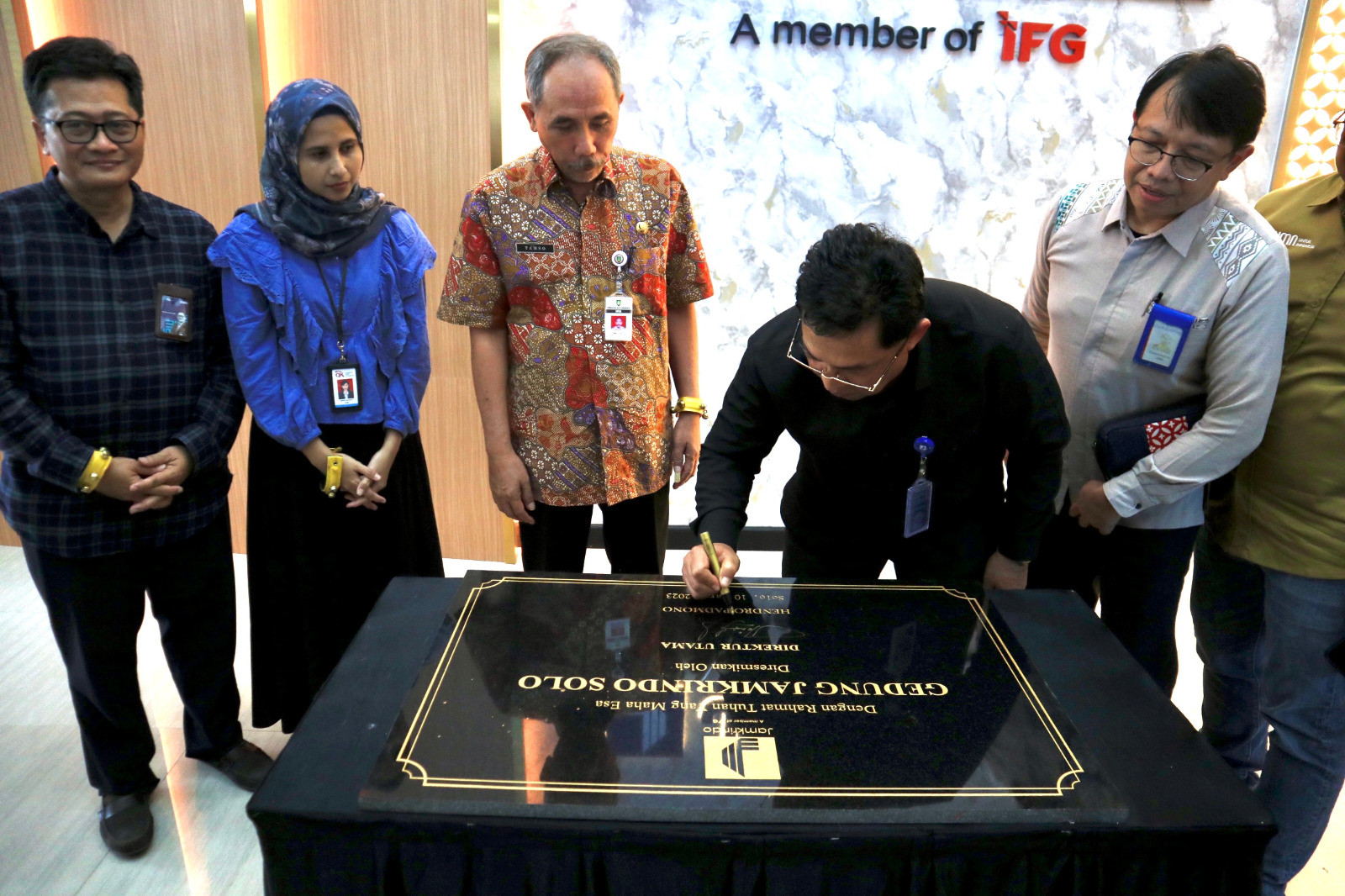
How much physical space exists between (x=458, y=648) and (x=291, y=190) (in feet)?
3.46

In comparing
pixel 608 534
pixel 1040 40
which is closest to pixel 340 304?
pixel 608 534

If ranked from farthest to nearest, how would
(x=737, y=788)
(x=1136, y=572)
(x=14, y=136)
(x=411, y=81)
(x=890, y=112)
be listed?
1. (x=890, y=112)
2. (x=14, y=136)
3. (x=411, y=81)
4. (x=1136, y=572)
5. (x=737, y=788)

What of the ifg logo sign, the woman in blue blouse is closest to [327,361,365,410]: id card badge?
the woman in blue blouse

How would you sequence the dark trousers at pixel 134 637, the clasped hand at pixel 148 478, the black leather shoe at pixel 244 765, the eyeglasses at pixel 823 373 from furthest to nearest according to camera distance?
the black leather shoe at pixel 244 765 < the dark trousers at pixel 134 637 < the clasped hand at pixel 148 478 < the eyeglasses at pixel 823 373

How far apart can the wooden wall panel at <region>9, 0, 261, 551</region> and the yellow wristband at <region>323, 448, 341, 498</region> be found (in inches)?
63.2

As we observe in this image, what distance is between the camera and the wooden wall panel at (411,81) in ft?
9.23

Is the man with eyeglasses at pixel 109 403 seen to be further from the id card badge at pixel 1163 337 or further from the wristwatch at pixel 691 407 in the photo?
the id card badge at pixel 1163 337

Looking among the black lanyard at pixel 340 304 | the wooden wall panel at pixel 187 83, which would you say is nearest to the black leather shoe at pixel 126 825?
the black lanyard at pixel 340 304

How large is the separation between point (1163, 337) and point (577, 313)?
119 cm

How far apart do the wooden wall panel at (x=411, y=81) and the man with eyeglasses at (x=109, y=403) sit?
1.17 m

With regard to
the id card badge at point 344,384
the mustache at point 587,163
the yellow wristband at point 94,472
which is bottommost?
the yellow wristband at point 94,472

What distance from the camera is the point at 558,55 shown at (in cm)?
176

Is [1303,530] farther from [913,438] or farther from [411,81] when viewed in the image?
[411,81]

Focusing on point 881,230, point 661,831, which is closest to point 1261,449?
point 881,230
